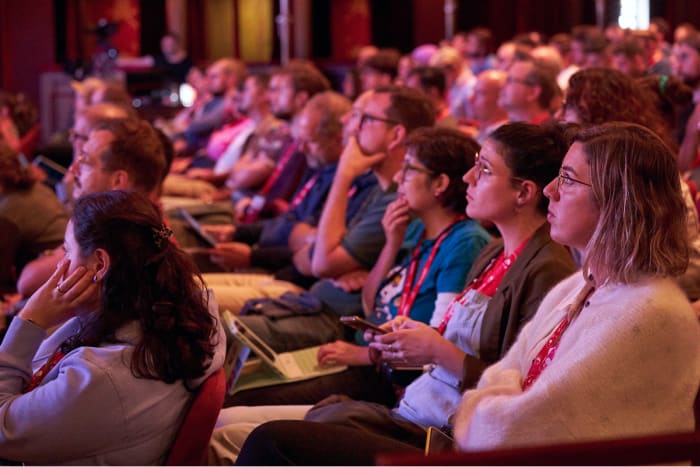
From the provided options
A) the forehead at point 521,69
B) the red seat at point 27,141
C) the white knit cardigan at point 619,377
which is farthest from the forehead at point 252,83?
the white knit cardigan at point 619,377

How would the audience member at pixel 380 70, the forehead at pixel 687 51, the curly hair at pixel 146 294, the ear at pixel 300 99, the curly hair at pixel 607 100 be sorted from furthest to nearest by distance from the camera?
the audience member at pixel 380 70, the forehead at pixel 687 51, the ear at pixel 300 99, the curly hair at pixel 607 100, the curly hair at pixel 146 294

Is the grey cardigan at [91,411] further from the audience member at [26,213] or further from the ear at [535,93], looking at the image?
the ear at [535,93]

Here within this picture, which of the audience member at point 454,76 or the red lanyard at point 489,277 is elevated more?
the audience member at point 454,76

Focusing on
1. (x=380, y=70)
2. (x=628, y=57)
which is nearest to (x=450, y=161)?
(x=628, y=57)

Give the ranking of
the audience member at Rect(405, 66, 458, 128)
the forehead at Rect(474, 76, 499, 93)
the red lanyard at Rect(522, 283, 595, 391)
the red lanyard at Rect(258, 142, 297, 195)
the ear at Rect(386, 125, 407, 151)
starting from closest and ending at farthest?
the red lanyard at Rect(522, 283, 595, 391) < the ear at Rect(386, 125, 407, 151) < the red lanyard at Rect(258, 142, 297, 195) < the forehead at Rect(474, 76, 499, 93) < the audience member at Rect(405, 66, 458, 128)

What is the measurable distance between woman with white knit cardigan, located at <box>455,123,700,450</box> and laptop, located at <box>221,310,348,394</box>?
3.80 feet

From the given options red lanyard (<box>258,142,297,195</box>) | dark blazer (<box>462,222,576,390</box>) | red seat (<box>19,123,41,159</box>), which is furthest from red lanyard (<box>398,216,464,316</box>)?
red seat (<box>19,123,41,159</box>)

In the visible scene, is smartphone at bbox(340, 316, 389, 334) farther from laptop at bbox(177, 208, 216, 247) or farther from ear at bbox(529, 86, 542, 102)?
ear at bbox(529, 86, 542, 102)

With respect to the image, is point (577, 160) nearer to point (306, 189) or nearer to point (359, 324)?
point (359, 324)

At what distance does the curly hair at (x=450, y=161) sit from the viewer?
2.93 metres

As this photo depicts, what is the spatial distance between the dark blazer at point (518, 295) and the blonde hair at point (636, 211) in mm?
424

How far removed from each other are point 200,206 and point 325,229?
155 cm

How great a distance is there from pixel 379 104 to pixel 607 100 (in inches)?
34.0

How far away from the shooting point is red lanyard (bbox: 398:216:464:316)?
2.90 meters
